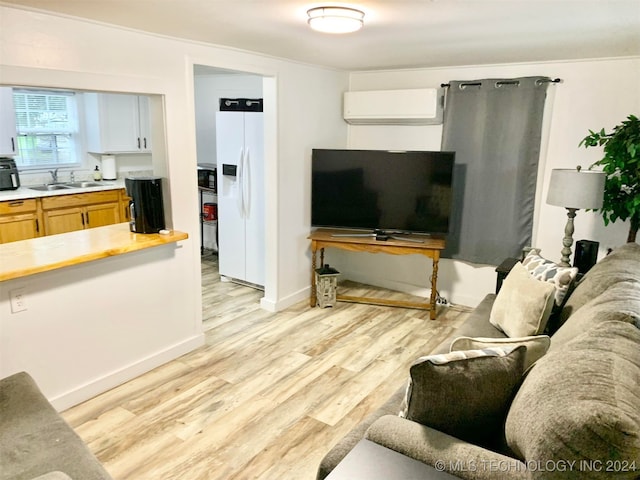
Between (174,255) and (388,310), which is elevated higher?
(174,255)

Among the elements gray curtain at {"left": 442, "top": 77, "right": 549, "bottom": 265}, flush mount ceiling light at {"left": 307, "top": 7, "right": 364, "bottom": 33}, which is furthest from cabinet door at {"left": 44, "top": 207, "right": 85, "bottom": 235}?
gray curtain at {"left": 442, "top": 77, "right": 549, "bottom": 265}

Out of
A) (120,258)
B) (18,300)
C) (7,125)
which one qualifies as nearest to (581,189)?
(120,258)

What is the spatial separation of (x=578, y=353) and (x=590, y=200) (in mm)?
2025

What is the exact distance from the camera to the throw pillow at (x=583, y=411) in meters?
1.06

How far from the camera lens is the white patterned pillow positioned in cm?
260

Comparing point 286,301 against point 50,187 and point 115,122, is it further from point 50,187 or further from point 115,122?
point 115,122

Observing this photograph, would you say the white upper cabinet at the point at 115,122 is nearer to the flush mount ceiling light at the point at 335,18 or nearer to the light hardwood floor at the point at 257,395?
the light hardwood floor at the point at 257,395

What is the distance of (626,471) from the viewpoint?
106 cm

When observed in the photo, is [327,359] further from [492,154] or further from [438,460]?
[492,154]

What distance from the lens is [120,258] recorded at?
2896 mm

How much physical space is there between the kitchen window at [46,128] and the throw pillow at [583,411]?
5656mm

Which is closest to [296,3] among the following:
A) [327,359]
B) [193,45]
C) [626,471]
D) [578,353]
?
[193,45]

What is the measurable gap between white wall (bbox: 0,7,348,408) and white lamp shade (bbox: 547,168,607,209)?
2.29m

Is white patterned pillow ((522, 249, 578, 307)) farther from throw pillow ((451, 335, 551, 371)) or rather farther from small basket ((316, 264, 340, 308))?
small basket ((316, 264, 340, 308))
